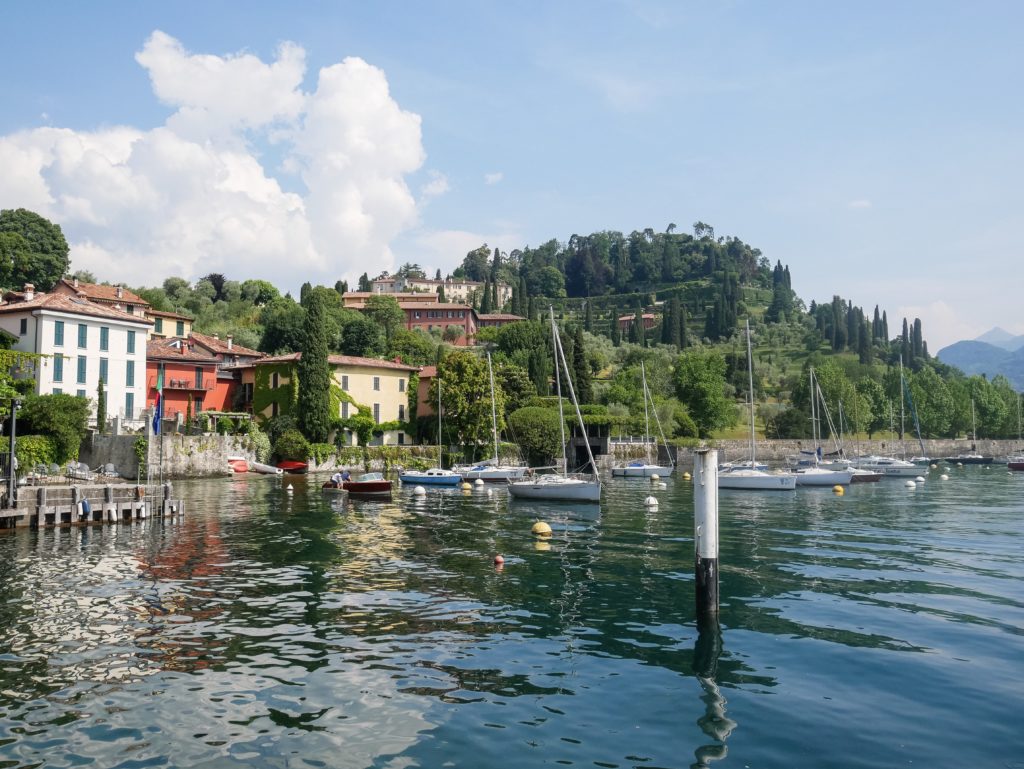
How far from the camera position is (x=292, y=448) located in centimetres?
7425

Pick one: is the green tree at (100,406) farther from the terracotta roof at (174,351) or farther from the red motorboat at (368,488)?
the red motorboat at (368,488)

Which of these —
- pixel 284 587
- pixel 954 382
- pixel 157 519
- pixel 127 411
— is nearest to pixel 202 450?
pixel 127 411

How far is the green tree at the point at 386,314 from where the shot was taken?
129 metres

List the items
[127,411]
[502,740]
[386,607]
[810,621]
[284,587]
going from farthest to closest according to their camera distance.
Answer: [127,411], [284,587], [386,607], [810,621], [502,740]

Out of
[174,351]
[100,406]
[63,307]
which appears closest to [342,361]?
[174,351]

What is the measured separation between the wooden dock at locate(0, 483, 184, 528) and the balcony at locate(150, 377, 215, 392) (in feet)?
132

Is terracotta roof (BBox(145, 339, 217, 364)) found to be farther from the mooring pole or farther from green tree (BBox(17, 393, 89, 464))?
the mooring pole

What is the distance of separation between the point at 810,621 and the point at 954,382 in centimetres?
13913

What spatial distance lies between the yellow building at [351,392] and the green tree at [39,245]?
38.1m

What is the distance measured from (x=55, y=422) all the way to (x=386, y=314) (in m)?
78.5

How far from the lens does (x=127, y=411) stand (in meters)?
68.8

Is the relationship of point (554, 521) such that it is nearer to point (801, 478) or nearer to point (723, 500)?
point (723, 500)

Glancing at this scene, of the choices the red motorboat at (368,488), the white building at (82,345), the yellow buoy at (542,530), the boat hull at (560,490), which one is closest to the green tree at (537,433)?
the red motorboat at (368,488)

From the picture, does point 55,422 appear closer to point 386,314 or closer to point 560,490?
point 560,490
